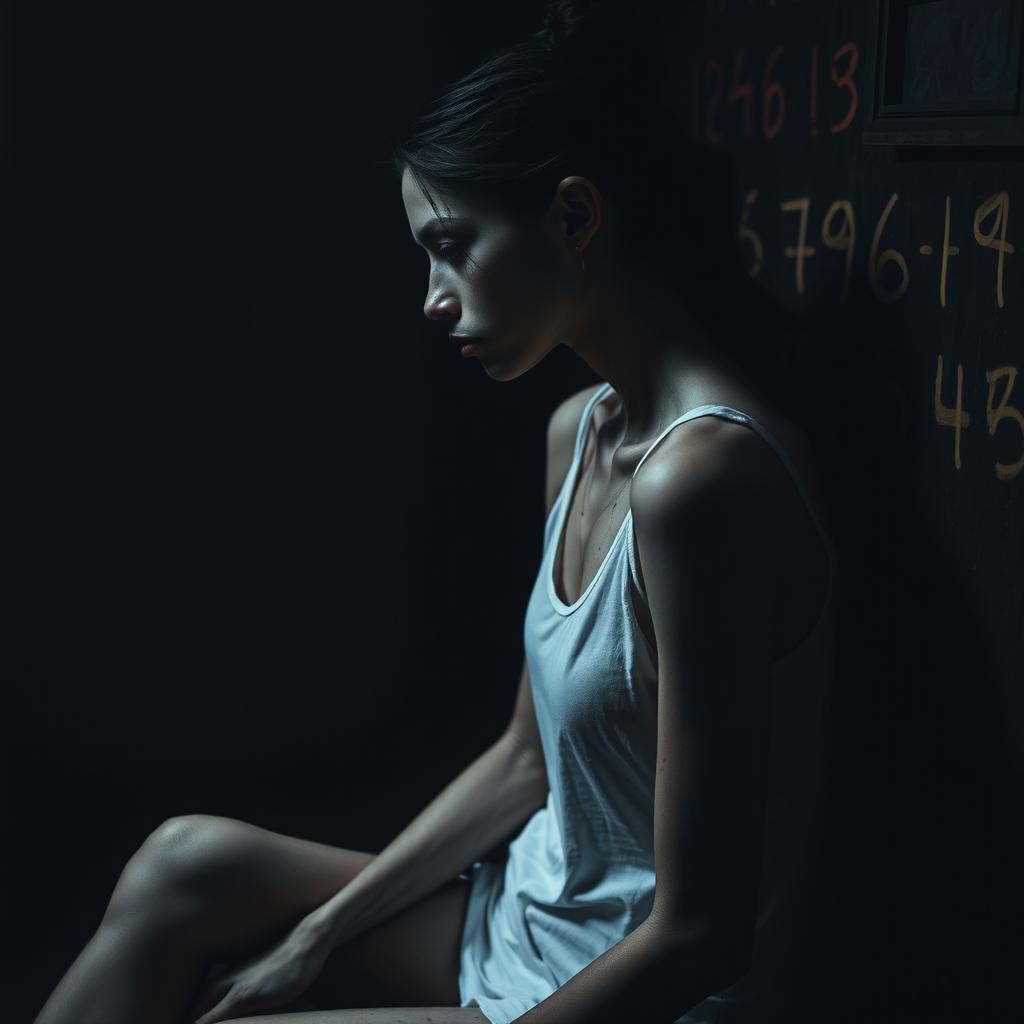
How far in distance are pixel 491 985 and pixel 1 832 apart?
0.71m

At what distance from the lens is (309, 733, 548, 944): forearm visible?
101 cm

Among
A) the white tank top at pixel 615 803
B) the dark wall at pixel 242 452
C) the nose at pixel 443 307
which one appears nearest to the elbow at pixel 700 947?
the white tank top at pixel 615 803

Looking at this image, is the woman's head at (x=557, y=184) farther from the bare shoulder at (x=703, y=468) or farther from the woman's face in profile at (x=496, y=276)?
the bare shoulder at (x=703, y=468)

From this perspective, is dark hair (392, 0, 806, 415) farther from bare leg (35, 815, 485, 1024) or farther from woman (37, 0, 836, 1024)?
bare leg (35, 815, 485, 1024)

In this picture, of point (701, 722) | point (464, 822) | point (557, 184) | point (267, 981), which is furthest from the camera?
point (464, 822)

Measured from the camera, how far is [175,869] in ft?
3.22

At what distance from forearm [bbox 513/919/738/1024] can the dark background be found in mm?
250

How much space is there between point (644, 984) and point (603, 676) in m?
0.21

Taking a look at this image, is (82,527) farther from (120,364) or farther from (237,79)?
(237,79)

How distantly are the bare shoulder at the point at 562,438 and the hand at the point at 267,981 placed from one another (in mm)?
426

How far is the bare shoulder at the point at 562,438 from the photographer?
110cm

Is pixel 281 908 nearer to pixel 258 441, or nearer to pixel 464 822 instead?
pixel 464 822

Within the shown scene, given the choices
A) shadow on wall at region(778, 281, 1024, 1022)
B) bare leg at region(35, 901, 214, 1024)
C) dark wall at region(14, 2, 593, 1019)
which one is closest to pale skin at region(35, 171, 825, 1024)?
bare leg at region(35, 901, 214, 1024)

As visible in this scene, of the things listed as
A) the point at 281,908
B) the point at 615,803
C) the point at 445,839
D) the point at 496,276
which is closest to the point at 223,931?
the point at 281,908
